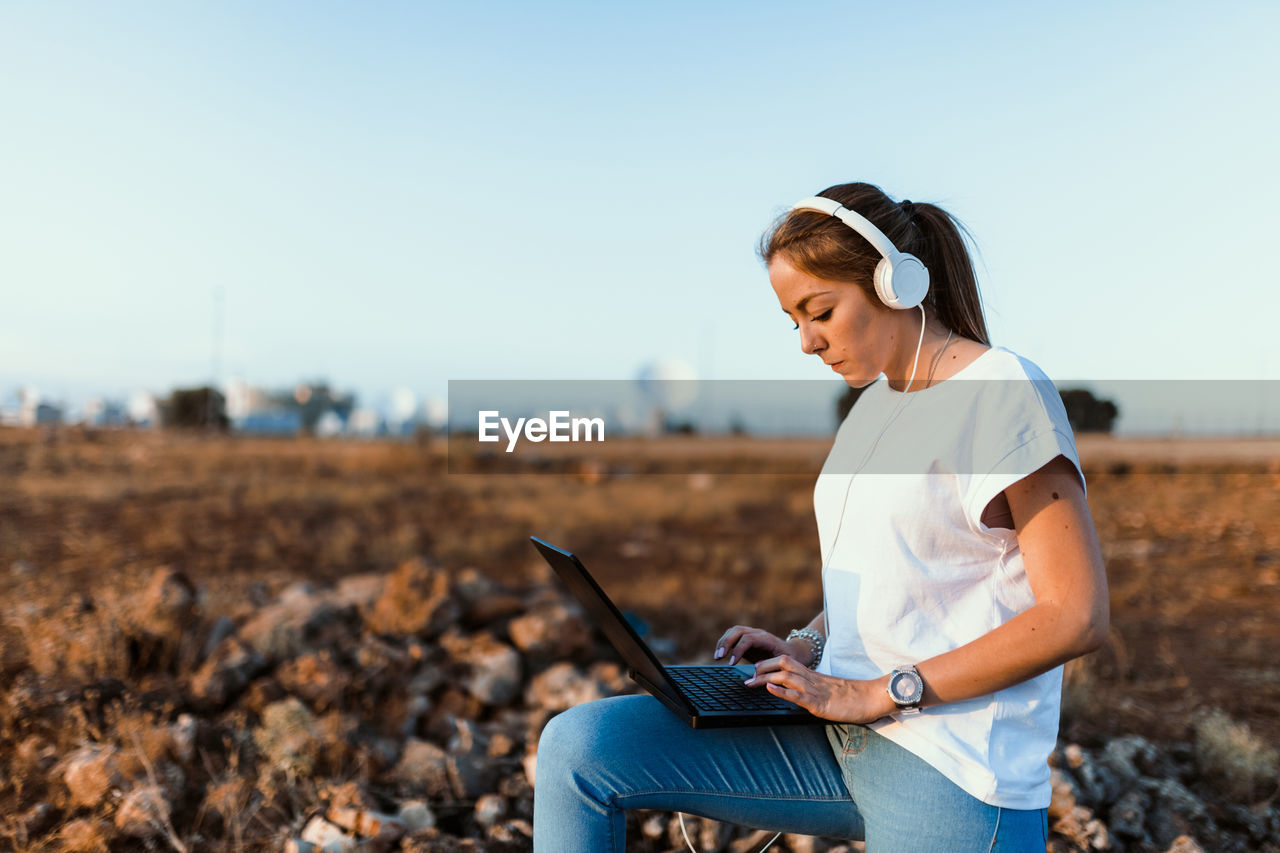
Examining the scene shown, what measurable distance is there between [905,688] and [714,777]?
0.43 meters

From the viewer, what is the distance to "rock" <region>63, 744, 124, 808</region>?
118 inches

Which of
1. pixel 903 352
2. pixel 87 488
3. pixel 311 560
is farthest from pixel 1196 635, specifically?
pixel 87 488

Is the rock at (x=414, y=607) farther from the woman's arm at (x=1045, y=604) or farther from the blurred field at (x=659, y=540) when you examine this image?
the woman's arm at (x=1045, y=604)

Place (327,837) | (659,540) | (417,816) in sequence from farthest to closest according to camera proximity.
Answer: (659,540) → (417,816) → (327,837)

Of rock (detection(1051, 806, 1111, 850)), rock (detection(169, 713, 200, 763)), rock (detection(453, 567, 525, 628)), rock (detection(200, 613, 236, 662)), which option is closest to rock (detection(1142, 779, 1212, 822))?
rock (detection(1051, 806, 1111, 850))

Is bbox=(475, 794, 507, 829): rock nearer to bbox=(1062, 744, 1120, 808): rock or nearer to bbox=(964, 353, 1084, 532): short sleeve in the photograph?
bbox=(1062, 744, 1120, 808): rock

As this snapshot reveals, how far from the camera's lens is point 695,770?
5.35ft

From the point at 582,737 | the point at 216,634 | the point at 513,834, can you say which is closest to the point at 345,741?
the point at 513,834

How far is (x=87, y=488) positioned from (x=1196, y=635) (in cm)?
1609

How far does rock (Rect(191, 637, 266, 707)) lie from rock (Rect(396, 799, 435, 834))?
4.18 feet

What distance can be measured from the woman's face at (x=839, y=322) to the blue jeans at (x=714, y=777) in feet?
2.32

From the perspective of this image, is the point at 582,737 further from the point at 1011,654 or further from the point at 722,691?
the point at 1011,654

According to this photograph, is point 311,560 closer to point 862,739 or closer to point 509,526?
point 509,526

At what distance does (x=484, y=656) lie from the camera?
13.9 ft
